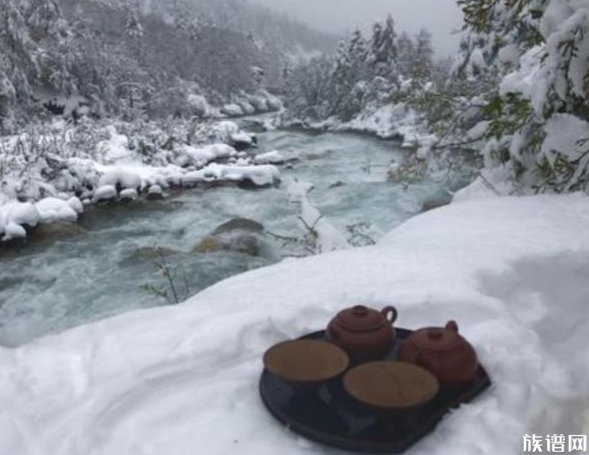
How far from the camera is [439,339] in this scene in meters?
2.03

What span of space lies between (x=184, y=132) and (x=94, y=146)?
4.85 meters

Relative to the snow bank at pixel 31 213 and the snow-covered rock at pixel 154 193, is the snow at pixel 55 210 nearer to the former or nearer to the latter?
the snow bank at pixel 31 213

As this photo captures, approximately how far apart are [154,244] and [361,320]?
275 inches

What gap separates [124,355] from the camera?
2219 millimetres

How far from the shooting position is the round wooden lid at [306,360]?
1938mm

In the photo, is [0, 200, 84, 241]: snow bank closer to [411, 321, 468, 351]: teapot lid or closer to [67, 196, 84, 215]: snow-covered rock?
[67, 196, 84, 215]: snow-covered rock

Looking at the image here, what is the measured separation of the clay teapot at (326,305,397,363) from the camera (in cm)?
212

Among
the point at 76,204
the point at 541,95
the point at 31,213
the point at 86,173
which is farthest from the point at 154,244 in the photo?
the point at 541,95

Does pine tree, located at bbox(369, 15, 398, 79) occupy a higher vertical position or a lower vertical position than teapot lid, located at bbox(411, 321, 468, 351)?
lower

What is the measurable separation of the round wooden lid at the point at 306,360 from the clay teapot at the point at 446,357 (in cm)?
27

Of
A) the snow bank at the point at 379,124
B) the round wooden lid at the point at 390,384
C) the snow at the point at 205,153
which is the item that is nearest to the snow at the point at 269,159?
Answer: the snow at the point at 205,153

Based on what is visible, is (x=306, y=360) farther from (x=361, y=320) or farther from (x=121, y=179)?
(x=121, y=179)

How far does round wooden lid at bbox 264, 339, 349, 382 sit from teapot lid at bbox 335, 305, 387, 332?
0.10 meters

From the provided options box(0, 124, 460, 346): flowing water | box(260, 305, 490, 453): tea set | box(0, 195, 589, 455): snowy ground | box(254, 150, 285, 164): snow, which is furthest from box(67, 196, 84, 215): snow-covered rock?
box(260, 305, 490, 453): tea set
